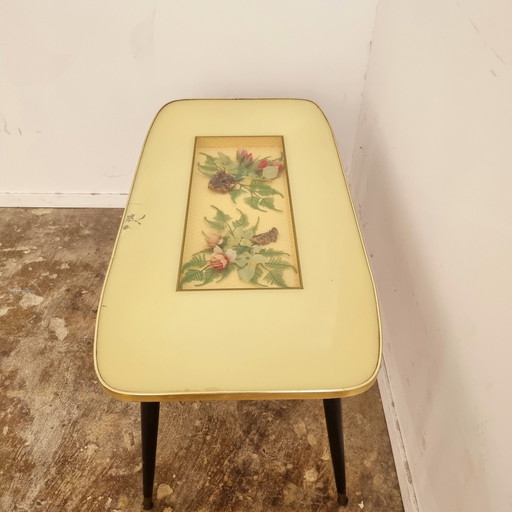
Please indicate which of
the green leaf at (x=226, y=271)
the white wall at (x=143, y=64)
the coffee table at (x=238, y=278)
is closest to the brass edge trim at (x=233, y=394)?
the coffee table at (x=238, y=278)

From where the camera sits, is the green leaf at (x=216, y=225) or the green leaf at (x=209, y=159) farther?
the green leaf at (x=209, y=159)

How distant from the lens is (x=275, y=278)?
109 centimetres

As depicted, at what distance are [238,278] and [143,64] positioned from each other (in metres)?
1.02

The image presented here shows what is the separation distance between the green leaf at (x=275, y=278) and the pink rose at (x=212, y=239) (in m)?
0.15

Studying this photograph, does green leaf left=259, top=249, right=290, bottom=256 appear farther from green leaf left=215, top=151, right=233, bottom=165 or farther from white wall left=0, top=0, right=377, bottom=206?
white wall left=0, top=0, right=377, bottom=206

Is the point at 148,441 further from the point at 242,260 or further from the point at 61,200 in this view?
the point at 61,200

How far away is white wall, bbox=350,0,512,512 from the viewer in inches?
33.4

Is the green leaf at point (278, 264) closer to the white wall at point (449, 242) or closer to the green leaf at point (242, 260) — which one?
the green leaf at point (242, 260)

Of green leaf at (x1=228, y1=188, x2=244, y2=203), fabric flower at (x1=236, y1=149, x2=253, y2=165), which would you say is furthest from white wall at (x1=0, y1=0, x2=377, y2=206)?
green leaf at (x1=228, y1=188, x2=244, y2=203)

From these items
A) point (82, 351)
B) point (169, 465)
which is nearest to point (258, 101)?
point (82, 351)

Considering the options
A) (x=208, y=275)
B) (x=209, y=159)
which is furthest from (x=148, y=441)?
(x=209, y=159)

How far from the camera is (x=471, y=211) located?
3.10ft

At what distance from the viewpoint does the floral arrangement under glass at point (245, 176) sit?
131 cm

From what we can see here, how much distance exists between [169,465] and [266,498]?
27 centimetres
